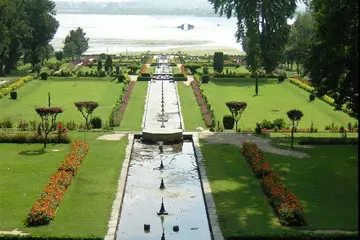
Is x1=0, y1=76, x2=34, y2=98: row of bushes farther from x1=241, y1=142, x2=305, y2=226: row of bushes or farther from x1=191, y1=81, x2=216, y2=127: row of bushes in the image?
x1=241, y1=142, x2=305, y2=226: row of bushes

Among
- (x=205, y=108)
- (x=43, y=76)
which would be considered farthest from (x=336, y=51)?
(x=43, y=76)

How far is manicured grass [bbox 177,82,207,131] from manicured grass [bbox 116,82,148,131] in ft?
10.2

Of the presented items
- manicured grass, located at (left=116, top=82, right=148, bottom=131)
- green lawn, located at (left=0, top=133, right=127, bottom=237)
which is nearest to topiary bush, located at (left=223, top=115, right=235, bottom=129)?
manicured grass, located at (left=116, top=82, right=148, bottom=131)

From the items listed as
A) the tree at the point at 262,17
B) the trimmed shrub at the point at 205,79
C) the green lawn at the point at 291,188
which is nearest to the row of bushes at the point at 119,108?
the green lawn at the point at 291,188

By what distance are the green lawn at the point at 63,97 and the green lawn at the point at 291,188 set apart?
1403 cm

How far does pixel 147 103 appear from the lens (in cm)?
4800

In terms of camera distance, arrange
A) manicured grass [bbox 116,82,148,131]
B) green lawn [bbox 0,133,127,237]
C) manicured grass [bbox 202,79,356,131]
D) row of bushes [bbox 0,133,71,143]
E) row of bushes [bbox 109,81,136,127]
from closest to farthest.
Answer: green lawn [bbox 0,133,127,237] → row of bushes [bbox 0,133,71,143] → manicured grass [bbox 116,82,148,131] → row of bushes [bbox 109,81,136,127] → manicured grass [bbox 202,79,356,131]

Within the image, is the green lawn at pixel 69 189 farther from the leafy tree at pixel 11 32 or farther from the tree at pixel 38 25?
the tree at pixel 38 25

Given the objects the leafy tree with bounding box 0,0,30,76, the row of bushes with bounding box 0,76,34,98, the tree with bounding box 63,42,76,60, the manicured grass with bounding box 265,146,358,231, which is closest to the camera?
the manicured grass with bounding box 265,146,358,231

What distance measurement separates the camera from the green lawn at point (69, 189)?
19.6 m

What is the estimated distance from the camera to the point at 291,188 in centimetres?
2439

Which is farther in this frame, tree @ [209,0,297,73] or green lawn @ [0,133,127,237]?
tree @ [209,0,297,73]

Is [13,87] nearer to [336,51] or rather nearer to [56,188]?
[56,188]

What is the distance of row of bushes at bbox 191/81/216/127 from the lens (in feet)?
127
